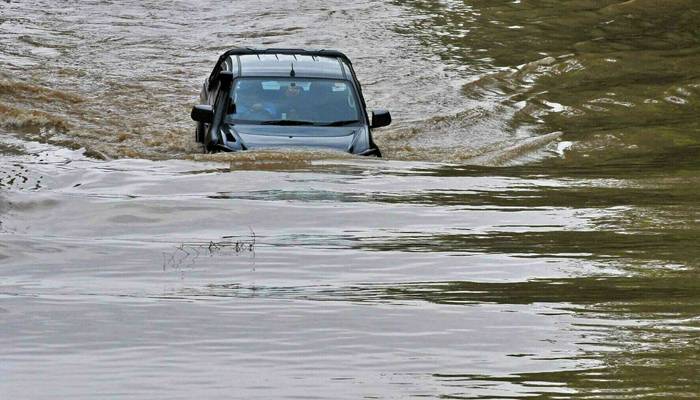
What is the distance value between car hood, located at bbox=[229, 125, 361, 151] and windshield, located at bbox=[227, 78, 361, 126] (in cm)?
15

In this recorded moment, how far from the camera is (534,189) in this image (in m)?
12.2

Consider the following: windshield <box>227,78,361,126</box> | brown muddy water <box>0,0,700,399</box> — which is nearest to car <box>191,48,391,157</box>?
windshield <box>227,78,361,126</box>

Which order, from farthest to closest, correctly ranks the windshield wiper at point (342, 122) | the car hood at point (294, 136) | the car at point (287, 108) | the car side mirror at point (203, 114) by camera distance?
the windshield wiper at point (342, 122) → the car side mirror at point (203, 114) → the car at point (287, 108) → the car hood at point (294, 136)

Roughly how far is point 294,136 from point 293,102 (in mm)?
742

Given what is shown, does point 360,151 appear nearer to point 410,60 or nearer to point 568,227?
point 568,227

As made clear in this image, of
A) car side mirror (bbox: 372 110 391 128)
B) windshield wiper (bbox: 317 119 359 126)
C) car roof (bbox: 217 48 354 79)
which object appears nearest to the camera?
windshield wiper (bbox: 317 119 359 126)

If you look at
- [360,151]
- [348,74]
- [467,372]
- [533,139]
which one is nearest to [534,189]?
[360,151]

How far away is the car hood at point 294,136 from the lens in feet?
43.2

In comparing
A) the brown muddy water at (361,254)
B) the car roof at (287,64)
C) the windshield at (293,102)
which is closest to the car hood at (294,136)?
the windshield at (293,102)

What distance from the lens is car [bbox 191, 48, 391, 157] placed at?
528 inches

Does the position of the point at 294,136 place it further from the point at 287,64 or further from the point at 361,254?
the point at 361,254

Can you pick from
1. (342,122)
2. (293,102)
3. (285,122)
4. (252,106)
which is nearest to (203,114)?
(252,106)

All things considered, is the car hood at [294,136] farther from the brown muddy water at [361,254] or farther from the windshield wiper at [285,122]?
the brown muddy water at [361,254]

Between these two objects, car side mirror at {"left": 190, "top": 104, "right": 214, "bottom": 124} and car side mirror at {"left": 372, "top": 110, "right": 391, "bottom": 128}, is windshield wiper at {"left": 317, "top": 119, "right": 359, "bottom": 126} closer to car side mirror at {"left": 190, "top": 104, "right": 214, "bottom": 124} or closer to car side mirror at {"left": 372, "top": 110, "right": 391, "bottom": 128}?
Result: car side mirror at {"left": 372, "top": 110, "right": 391, "bottom": 128}
